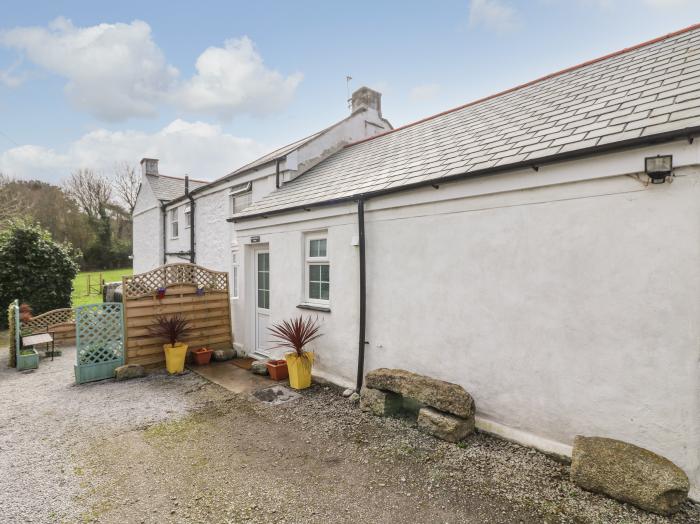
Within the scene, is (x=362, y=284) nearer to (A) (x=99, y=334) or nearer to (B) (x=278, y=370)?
(B) (x=278, y=370)

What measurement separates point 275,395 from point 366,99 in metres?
10.4

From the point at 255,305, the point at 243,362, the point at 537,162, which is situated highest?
the point at 537,162

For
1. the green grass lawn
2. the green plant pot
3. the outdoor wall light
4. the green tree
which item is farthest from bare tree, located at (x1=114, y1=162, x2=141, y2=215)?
the outdoor wall light

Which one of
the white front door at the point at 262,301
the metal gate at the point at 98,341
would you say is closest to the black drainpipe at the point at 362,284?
the white front door at the point at 262,301

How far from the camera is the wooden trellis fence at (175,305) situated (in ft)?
27.1

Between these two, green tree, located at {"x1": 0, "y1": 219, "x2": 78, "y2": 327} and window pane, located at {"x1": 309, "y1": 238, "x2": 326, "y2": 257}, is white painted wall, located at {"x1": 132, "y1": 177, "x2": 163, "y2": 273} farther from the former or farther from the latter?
window pane, located at {"x1": 309, "y1": 238, "x2": 326, "y2": 257}

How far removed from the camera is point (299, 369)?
22.8 feet

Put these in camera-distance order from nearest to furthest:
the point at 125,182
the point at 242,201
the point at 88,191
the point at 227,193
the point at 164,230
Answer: the point at 242,201 → the point at 227,193 → the point at 164,230 → the point at 88,191 → the point at 125,182

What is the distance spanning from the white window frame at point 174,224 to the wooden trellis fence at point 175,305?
9.23 metres

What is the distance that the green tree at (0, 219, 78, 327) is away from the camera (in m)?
13.4

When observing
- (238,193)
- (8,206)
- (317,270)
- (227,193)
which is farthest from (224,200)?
(8,206)

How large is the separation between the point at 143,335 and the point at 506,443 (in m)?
8.09

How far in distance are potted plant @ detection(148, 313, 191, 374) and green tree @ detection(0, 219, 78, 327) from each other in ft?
30.9

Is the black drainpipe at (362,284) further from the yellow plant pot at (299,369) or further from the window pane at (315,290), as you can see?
the window pane at (315,290)
